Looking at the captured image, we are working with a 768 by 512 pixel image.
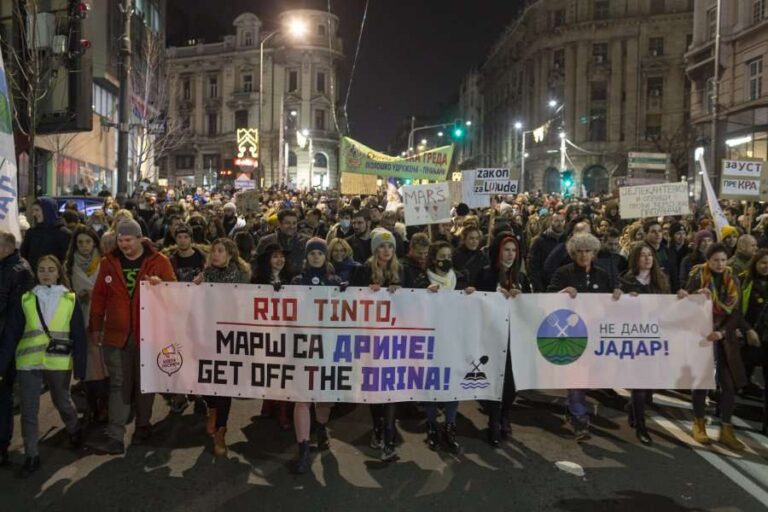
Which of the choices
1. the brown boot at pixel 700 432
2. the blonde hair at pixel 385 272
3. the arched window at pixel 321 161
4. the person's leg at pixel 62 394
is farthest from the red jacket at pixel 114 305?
the arched window at pixel 321 161

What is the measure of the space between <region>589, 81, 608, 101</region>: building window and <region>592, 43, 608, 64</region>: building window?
1.92 m

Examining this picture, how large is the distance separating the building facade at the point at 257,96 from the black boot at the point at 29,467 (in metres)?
64.7

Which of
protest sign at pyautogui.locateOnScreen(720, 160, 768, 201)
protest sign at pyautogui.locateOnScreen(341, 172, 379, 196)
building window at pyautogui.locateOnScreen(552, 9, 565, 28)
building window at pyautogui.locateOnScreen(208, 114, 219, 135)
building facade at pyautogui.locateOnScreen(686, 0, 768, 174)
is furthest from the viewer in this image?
building window at pyautogui.locateOnScreen(208, 114, 219, 135)

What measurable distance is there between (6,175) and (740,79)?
3392 centimetres

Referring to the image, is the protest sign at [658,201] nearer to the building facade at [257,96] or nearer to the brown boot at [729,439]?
the brown boot at [729,439]

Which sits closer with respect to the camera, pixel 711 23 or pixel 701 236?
pixel 701 236

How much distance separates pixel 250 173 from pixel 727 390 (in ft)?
69.7

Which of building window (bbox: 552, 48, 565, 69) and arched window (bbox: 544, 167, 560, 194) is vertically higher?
building window (bbox: 552, 48, 565, 69)

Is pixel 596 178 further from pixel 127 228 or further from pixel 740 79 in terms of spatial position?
pixel 127 228

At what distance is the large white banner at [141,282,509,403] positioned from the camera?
5680 mm

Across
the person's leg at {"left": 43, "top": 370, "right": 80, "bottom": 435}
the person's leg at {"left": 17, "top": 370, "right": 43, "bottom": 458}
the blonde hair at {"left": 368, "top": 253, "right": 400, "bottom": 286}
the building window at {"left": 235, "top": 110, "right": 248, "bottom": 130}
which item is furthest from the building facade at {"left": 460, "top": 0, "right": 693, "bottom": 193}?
the person's leg at {"left": 17, "top": 370, "right": 43, "bottom": 458}

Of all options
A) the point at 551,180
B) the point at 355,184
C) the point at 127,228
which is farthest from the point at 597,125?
the point at 127,228

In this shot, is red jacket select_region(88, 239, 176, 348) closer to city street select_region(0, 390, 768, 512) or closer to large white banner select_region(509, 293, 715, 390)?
city street select_region(0, 390, 768, 512)

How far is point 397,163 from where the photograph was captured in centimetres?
1350
